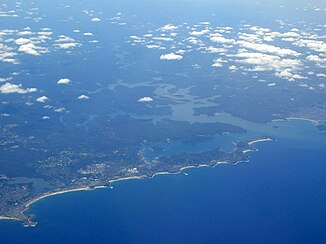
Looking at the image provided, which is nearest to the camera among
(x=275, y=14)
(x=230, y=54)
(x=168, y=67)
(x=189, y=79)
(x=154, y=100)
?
(x=154, y=100)

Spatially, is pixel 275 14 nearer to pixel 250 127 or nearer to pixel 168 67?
pixel 168 67

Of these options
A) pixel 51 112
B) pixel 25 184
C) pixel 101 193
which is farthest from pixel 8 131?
pixel 101 193

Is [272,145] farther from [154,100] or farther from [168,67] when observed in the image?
[168,67]

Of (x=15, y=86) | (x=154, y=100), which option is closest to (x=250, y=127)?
(x=154, y=100)

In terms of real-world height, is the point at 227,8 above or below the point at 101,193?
below

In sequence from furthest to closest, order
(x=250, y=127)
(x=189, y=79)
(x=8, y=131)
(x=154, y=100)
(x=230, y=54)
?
(x=230, y=54) < (x=189, y=79) < (x=154, y=100) < (x=250, y=127) < (x=8, y=131)

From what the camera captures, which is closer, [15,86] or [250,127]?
[250,127]

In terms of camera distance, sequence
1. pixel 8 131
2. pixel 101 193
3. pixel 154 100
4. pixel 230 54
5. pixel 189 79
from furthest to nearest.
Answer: pixel 230 54
pixel 189 79
pixel 154 100
pixel 8 131
pixel 101 193

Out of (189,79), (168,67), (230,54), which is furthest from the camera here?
(230,54)

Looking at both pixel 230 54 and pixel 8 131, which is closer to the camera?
pixel 8 131
